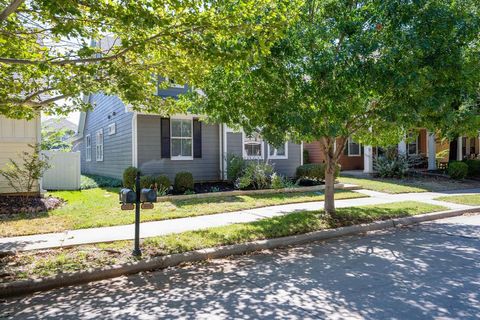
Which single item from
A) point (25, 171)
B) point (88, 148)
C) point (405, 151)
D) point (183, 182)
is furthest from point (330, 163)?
point (88, 148)

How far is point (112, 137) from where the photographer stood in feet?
58.2

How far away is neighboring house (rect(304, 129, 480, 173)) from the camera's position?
20.9 m

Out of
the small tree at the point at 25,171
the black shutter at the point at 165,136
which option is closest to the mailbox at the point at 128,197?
the small tree at the point at 25,171

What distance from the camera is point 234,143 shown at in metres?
15.9

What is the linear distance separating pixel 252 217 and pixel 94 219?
3723mm

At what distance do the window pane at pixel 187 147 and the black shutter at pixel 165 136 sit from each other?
66cm

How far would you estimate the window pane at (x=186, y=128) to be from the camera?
15148 mm

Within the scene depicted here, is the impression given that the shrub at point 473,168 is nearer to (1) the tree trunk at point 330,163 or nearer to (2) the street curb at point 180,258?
(2) the street curb at point 180,258

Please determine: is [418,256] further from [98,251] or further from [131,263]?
[98,251]

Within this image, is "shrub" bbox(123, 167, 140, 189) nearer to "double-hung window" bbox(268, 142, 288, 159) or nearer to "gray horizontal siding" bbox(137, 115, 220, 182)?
"gray horizontal siding" bbox(137, 115, 220, 182)

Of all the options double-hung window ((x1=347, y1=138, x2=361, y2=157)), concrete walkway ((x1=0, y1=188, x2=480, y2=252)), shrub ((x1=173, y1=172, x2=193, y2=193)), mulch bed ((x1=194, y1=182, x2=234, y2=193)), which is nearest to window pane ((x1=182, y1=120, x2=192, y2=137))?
mulch bed ((x1=194, y1=182, x2=234, y2=193))

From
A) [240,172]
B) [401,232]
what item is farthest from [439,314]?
[240,172]

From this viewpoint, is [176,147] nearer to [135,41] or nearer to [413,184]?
[135,41]

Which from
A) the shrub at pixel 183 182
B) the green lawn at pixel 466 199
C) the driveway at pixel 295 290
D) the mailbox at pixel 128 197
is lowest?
the driveway at pixel 295 290
